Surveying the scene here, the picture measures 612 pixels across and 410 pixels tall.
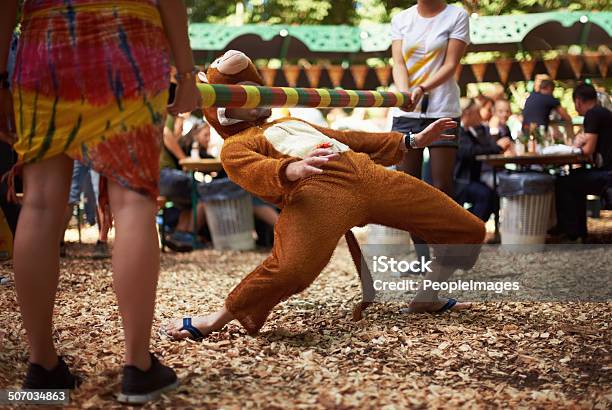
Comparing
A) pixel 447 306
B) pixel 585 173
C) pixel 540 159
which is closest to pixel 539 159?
pixel 540 159

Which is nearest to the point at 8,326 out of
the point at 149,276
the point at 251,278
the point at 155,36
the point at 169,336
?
the point at 169,336

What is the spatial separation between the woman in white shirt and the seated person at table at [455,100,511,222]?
9.98 feet

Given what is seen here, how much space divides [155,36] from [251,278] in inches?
40.5

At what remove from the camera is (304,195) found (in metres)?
2.83

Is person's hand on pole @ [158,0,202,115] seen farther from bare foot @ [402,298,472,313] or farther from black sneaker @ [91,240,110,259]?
black sneaker @ [91,240,110,259]

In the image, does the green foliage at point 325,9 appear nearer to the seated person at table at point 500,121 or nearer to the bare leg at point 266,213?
the seated person at table at point 500,121

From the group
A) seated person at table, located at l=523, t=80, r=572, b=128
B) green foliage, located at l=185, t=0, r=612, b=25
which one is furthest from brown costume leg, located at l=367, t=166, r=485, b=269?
green foliage, located at l=185, t=0, r=612, b=25

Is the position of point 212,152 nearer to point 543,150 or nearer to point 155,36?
point 543,150

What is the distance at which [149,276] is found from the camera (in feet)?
6.93

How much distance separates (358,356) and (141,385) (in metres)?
0.87

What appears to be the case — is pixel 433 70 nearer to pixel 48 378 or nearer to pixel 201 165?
pixel 48 378

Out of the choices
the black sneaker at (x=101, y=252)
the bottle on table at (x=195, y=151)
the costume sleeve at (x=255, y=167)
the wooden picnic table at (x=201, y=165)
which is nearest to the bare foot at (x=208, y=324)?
the costume sleeve at (x=255, y=167)

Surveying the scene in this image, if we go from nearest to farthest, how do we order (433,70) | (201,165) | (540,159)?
(433,70)
(540,159)
(201,165)

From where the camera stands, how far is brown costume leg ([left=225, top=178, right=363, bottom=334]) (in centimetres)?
279
